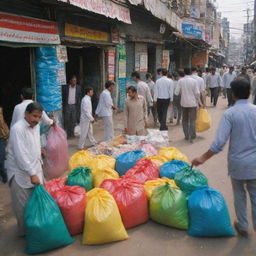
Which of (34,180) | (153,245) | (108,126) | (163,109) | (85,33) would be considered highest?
(85,33)

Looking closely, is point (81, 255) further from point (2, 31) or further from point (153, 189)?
point (2, 31)

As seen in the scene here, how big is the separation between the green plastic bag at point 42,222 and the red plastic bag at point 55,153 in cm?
180

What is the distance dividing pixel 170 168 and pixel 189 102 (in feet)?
12.0

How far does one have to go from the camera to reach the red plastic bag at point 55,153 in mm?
5027

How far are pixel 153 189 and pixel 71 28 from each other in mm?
5943

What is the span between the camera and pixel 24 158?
10.6 feet

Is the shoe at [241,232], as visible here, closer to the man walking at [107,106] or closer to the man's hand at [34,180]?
the man's hand at [34,180]

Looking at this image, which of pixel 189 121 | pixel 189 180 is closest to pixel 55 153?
pixel 189 180

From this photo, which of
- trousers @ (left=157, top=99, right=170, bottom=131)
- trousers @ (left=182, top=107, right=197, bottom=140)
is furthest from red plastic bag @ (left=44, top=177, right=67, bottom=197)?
trousers @ (left=157, top=99, right=170, bottom=131)

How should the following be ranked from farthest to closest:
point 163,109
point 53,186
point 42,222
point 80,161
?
point 163,109
point 80,161
point 53,186
point 42,222

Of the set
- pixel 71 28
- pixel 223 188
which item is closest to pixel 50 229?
pixel 223 188

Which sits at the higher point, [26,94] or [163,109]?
[26,94]

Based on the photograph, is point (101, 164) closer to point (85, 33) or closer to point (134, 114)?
point (134, 114)

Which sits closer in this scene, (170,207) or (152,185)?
(170,207)
